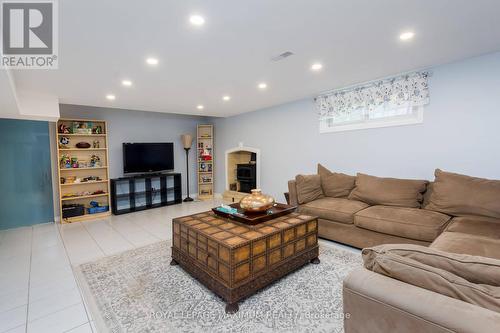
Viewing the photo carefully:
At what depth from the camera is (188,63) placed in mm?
2650

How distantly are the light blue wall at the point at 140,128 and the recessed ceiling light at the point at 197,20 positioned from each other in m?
4.35

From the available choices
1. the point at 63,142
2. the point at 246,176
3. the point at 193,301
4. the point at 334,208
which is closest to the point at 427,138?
the point at 334,208

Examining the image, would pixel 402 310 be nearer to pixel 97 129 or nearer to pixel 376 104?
pixel 376 104

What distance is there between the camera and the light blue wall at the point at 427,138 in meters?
2.72

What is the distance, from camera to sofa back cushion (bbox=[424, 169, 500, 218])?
2416 mm

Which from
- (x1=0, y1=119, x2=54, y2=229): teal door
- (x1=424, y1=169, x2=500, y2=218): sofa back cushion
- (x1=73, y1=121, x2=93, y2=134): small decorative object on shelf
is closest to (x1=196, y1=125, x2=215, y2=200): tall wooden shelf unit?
(x1=73, y1=121, x2=93, y2=134): small decorative object on shelf

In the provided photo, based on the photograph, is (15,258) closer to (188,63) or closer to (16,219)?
(16,219)

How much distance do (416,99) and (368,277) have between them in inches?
123

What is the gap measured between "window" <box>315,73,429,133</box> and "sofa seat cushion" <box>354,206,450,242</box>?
1.28 metres

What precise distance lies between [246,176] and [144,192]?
95.0 inches

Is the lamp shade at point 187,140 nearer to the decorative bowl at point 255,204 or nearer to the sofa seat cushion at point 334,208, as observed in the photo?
the sofa seat cushion at point 334,208
